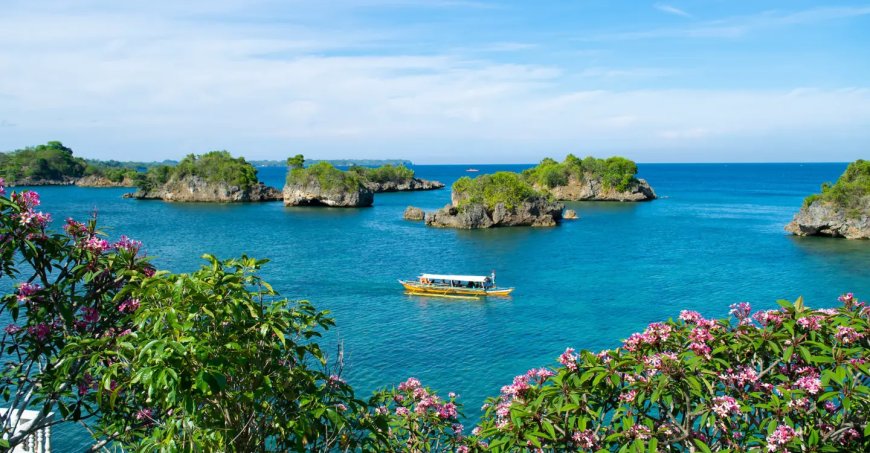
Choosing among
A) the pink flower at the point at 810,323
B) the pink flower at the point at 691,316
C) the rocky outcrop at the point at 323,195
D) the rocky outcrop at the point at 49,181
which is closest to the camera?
the pink flower at the point at 810,323

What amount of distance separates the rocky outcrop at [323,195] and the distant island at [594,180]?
3406cm

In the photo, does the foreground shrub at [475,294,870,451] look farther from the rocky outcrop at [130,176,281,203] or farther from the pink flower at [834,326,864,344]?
the rocky outcrop at [130,176,281,203]

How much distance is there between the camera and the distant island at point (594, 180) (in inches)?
4313

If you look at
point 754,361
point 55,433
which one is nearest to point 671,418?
point 754,361

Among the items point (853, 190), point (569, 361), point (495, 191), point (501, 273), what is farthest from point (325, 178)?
point (569, 361)

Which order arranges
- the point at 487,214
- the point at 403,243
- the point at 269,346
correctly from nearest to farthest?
the point at 269,346 < the point at 403,243 < the point at 487,214

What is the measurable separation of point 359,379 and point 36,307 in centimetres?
1743

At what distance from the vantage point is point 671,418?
6.95 meters

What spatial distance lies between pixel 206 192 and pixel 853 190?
95.4 meters

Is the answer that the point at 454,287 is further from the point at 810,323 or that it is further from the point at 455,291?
the point at 810,323

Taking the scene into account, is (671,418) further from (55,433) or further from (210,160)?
(210,160)

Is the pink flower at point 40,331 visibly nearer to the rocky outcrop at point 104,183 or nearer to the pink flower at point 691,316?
the pink flower at point 691,316

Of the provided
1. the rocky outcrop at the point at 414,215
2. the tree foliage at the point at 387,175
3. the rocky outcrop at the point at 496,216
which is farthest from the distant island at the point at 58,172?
the rocky outcrop at the point at 496,216

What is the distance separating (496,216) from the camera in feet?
235
